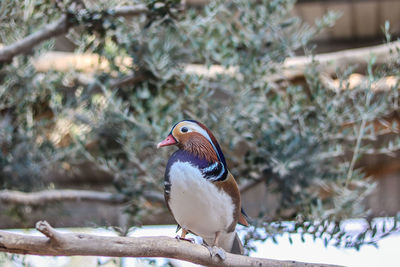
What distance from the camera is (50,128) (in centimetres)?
249

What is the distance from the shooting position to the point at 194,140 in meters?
1.15

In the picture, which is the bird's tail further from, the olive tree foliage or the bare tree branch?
the bare tree branch

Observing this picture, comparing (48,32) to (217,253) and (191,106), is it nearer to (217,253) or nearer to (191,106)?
(191,106)

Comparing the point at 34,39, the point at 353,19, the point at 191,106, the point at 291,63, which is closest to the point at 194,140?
the point at 191,106

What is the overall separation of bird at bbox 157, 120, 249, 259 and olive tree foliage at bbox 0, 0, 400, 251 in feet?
2.17

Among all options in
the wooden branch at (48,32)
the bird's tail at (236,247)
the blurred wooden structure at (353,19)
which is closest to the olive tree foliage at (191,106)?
the wooden branch at (48,32)

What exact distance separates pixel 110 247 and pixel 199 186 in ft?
0.76

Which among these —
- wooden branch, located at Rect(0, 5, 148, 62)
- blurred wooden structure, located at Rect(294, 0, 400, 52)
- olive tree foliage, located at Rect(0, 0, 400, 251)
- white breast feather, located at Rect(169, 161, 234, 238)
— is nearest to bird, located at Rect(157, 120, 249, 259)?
white breast feather, located at Rect(169, 161, 234, 238)

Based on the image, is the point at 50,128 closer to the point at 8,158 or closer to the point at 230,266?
the point at 8,158

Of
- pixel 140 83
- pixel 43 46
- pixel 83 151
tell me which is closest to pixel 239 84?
pixel 140 83

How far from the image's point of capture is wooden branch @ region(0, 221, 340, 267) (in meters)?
0.96

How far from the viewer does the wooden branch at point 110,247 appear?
3.14 feet

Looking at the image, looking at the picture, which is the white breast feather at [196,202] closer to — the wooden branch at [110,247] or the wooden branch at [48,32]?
the wooden branch at [110,247]

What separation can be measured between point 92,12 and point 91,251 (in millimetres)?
1162
